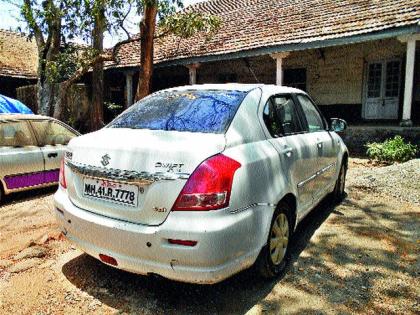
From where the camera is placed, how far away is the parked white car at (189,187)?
2422mm

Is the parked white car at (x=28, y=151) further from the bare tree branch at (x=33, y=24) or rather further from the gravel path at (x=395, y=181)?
the bare tree branch at (x=33, y=24)

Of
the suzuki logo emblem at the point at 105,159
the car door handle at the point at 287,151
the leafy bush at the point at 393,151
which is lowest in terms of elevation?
the leafy bush at the point at 393,151

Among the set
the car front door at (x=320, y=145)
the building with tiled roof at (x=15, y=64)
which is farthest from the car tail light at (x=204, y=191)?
the building with tiled roof at (x=15, y=64)

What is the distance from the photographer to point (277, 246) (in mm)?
3182

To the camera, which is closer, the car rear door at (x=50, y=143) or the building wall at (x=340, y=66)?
the car rear door at (x=50, y=143)

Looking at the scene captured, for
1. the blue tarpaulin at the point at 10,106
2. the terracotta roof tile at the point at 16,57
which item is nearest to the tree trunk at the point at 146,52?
the blue tarpaulin at the point at 10,106

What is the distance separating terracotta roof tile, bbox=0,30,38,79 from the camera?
2105 cm

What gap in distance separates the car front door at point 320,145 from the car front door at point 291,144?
18 centimetres

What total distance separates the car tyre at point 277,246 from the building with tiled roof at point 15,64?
69.8 ft

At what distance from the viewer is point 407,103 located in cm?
1034

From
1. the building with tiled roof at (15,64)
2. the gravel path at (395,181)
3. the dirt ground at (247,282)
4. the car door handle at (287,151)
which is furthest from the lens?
the building with tiled roof at (15,64)

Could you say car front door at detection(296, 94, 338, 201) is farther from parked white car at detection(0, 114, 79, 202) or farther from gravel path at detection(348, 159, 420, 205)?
parked white car at detection(0, 114, 79, 202)

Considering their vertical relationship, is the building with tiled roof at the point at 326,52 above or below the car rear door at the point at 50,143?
above

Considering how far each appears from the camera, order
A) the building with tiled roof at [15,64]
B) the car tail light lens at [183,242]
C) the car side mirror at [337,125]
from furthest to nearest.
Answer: the building with tiled roof at [15,64] < the car side mirror at [337,125] < the car tail light lens at [183,242]
